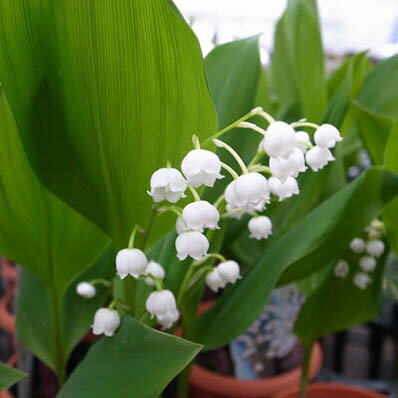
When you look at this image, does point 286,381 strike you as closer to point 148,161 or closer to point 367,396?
point 367,396

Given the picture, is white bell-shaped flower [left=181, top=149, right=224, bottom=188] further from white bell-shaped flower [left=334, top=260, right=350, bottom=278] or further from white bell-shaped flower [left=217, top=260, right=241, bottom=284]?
white bell-shaped flower [left=334, top=260, right=350, bottom=278]

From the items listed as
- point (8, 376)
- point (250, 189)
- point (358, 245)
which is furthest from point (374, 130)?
point (8, 376)

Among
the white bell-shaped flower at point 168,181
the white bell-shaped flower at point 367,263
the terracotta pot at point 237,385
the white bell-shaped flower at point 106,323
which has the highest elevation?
the white bell-shaped flower at point 168,181

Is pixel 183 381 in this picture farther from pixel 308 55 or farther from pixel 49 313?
pixel 308 55

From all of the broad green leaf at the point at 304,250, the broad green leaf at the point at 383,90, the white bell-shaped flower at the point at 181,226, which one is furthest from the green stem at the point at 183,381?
the broad green leaf at the point at 383,90

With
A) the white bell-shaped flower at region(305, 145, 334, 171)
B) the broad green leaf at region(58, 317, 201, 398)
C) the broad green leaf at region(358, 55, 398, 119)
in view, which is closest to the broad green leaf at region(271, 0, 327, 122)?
the broad green leaf at region(358, 55, 398, 119)

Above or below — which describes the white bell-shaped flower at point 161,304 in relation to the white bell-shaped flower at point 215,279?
above

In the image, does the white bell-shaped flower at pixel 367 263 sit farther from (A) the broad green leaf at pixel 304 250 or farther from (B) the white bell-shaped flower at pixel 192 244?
(B) the white bell-shaped flower at pixel 192 244
